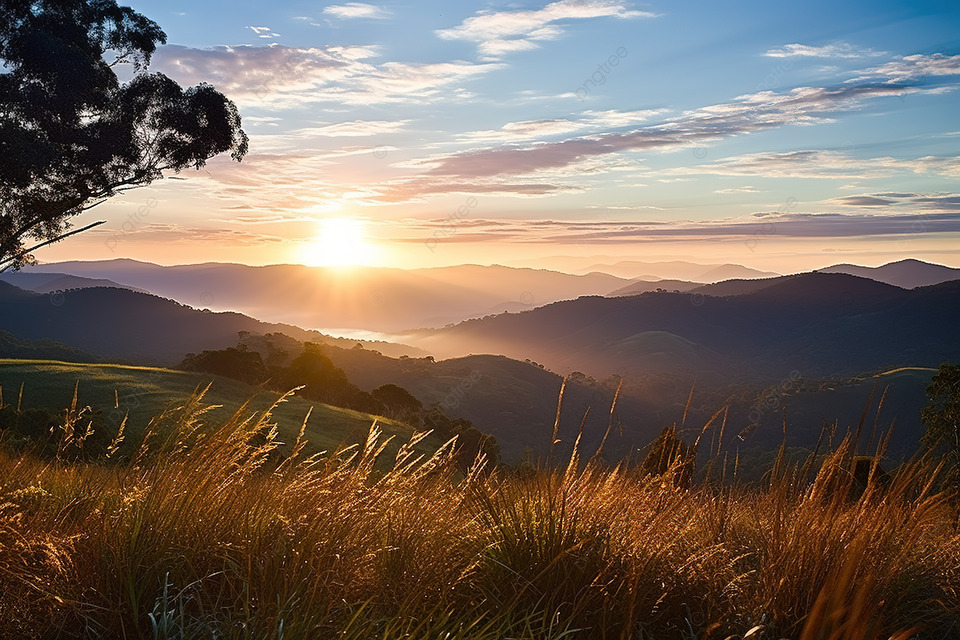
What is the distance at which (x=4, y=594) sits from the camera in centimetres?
344

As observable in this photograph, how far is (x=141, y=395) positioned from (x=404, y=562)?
30514 mm

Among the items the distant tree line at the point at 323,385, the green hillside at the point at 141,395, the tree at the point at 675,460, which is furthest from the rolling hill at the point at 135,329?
the tree at the point at 675,460

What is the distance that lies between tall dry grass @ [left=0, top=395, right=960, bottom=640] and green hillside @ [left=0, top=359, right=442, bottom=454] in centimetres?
2173

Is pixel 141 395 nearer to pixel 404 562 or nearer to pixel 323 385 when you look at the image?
pixel 323 385

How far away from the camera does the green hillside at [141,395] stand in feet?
91.0

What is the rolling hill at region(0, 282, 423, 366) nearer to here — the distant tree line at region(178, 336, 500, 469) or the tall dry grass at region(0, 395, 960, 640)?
the distant tree line at region(178, 336, 500, 469)

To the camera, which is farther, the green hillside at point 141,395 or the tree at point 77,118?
the green hillside at point 141,395

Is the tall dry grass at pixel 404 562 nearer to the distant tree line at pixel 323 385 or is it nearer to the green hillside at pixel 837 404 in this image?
the distant tree line at pixel 323 385

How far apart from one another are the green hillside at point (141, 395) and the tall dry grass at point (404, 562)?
71.3ft

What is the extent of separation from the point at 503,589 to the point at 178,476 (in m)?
2.10

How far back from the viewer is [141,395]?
30.5 m

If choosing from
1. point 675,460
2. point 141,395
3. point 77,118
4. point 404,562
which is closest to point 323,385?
point 141,395

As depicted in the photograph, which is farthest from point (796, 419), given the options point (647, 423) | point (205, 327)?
point (205, 327)

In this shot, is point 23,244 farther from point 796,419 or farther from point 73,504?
point 796,419
